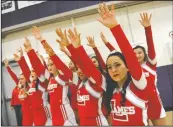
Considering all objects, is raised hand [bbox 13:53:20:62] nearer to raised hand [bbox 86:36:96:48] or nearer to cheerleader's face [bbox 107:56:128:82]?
raised hand [bbox 86:36:96:48]

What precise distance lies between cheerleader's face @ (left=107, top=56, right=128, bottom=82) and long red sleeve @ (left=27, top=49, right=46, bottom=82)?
2.29ft

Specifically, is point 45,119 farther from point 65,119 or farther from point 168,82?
point 168,82

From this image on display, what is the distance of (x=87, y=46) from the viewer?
4.42 feet

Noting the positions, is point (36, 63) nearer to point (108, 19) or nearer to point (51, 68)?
point (51, 68)

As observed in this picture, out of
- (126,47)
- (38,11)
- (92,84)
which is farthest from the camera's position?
(38,11)

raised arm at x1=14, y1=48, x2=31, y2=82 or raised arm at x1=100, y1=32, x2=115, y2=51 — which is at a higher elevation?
raised arm at x1=100, y1=32, x2=115, y2=51

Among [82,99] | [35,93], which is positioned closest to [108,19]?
[82,99]

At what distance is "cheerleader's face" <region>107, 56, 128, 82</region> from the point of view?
0.82 m

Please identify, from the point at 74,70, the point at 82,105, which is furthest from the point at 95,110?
the point at 74,70

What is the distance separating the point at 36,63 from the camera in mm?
1426

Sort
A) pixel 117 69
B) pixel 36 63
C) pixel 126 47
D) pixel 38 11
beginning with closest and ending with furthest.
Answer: pixel 126 47
pixel 117 69
pixel 36 63
pixel 38 11

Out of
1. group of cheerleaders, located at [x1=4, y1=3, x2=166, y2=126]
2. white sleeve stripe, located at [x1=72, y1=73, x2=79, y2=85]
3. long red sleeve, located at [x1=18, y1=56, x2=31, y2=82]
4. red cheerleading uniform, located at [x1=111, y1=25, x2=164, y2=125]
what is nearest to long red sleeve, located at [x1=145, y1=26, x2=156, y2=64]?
group of cheerleaders, located at [x1=4, y1=3, x2=166, y2=126]

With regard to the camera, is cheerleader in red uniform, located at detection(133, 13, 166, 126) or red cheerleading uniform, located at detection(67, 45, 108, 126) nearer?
cheerleader in red uniform, located at detection(133, 13, 166, 126)

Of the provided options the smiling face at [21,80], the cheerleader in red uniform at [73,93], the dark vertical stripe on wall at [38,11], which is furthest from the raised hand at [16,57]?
the cheerleader in red uniform at [73,93]
